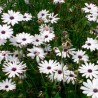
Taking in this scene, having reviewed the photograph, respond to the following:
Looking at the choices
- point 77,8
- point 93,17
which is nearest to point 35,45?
point 93,17

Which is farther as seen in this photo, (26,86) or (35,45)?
(35,45)

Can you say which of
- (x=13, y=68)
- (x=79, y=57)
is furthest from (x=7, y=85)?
(x=79, y=57)

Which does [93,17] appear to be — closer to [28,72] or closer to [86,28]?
[86,28]

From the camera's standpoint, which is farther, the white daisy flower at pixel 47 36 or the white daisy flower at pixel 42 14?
the white daisy flower at pixel 42 14

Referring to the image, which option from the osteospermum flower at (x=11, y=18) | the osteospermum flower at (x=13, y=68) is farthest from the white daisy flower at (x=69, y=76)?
the osteospermum flower at (x=11, y=18)

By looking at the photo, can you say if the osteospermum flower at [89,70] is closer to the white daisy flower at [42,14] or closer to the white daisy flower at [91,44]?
the white daisy flower at [91,44]

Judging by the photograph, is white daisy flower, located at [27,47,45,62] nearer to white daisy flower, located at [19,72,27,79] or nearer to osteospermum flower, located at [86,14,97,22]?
white daisy flower, located at [19,72,27,79]

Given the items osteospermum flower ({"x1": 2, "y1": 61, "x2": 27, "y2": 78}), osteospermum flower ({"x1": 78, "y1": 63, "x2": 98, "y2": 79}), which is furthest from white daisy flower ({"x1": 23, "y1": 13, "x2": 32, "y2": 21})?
osteospermum flower ({"x1": 78, "y1": 63, "x2": 98, "y2": 79})
